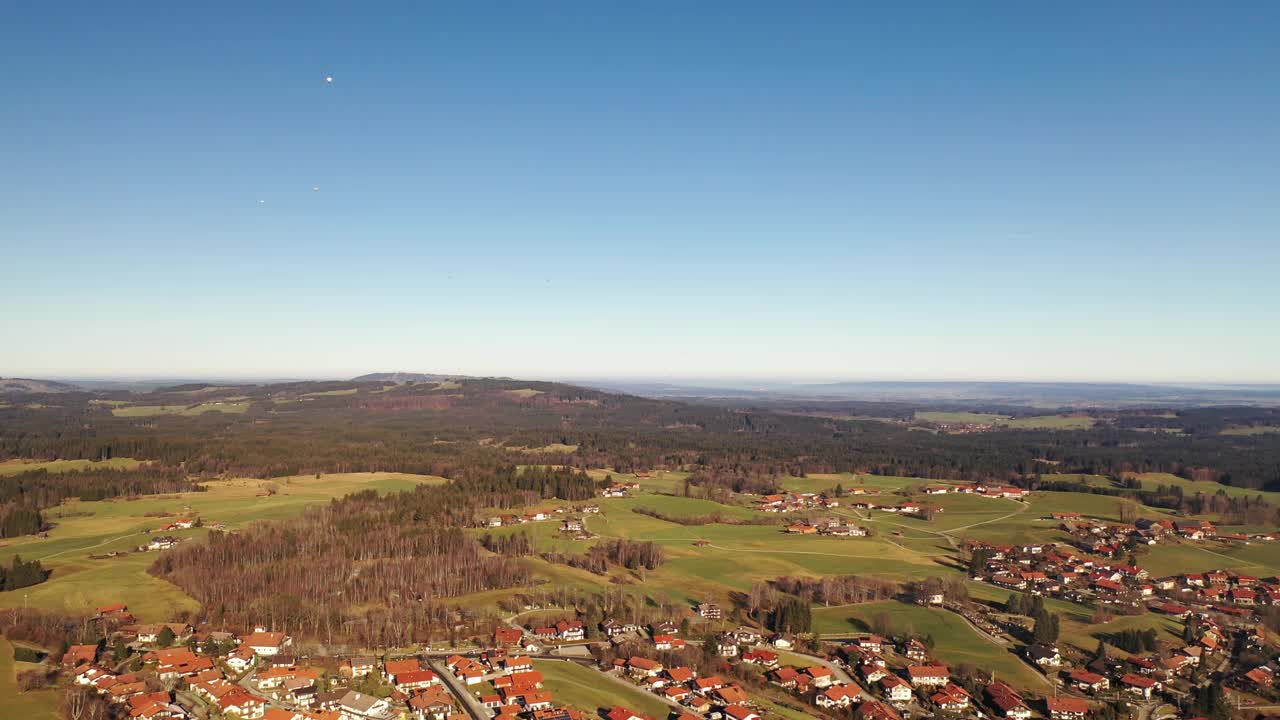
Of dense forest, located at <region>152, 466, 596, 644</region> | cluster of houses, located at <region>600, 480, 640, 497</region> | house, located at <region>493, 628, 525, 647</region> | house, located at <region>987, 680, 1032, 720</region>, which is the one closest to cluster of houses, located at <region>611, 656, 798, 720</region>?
house, located at <region>493, 628, 525, 647</region>

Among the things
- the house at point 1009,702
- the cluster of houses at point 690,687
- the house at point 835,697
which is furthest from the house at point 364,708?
the house at point 1009,702

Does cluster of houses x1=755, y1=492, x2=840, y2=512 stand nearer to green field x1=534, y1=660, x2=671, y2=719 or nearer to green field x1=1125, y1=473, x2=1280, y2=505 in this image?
green field x1=1125, y1=473, x2=1280, y2=505

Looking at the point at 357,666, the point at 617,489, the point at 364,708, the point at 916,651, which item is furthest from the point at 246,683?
the point at 617,489

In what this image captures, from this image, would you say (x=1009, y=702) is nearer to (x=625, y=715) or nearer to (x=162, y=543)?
(x=625, y=715)

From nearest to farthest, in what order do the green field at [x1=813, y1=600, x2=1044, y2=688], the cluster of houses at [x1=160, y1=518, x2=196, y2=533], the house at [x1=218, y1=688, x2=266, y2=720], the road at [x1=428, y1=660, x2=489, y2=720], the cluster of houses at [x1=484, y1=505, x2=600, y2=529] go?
the house at [x1=218, y1=688, x2=266, y2=720], the road at [x1=428, y1=660, x2=489, y2=720], the green field at [x1=813, y1=600, x2=1044, y2=688], the cluster of houses at [x1=160, y1=518, x2=196, y2=533], the cluster of houses at [x1=484, y1=505, x2=600, y2=529]

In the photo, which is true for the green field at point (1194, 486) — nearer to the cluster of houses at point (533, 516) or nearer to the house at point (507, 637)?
the cluster of houses at point (533, 516)
